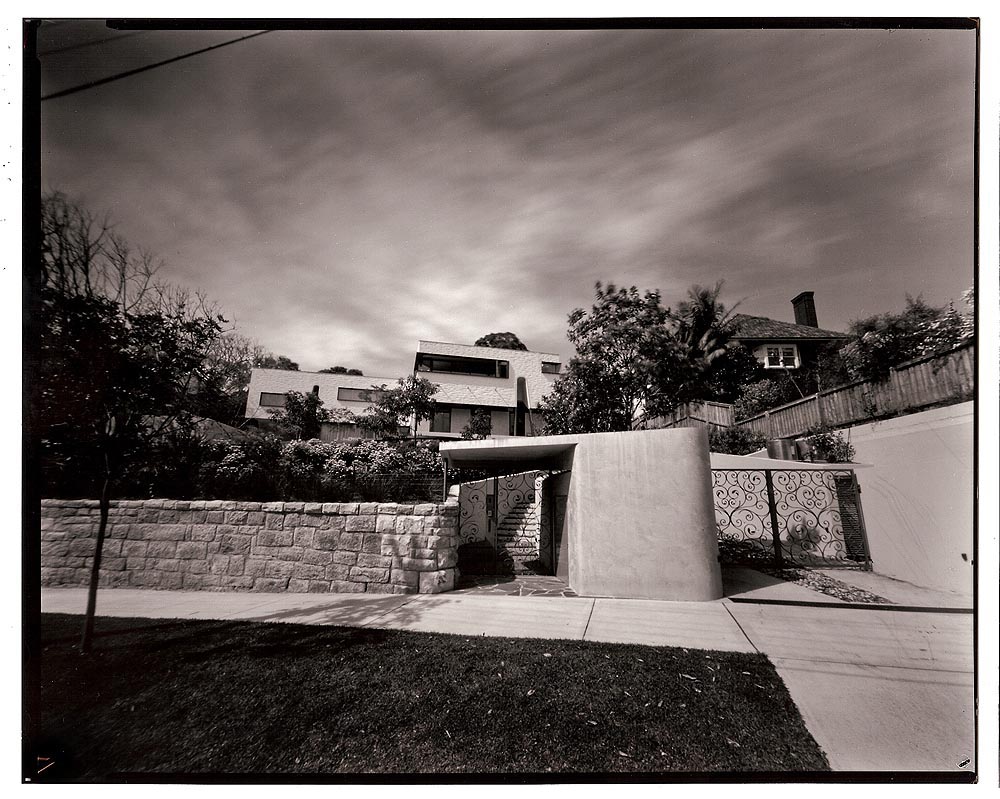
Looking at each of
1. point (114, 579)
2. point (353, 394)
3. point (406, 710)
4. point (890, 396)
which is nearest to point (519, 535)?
point (114, 579)

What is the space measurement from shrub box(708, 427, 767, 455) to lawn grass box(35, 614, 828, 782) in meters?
9.31

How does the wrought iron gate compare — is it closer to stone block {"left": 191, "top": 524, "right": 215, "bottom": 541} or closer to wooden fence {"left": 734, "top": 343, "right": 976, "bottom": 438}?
stone block {"left": 191, "top": 524, "right": 215, "bottom": 541}

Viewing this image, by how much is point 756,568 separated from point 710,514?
3000 millimetres

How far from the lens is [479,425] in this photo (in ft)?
80.7

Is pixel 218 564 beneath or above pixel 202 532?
beneath

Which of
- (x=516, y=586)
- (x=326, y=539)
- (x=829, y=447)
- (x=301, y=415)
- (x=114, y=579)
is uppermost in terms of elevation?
(x=301, y=415)

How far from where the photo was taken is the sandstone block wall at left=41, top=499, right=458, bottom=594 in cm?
622

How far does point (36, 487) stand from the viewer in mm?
2545

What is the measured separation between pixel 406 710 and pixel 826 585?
652 cm

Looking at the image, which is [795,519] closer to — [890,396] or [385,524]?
[890,396]

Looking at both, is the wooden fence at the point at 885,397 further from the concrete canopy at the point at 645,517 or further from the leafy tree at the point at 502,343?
the leafy tree at the point at 502,343

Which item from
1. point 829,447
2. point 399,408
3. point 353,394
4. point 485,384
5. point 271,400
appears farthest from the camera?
point 353,394

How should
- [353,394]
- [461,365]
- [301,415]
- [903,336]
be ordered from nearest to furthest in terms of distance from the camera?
[903,336] → [301,415] → [461,365] → [353,394]
